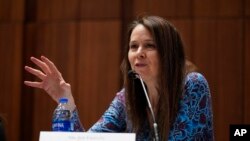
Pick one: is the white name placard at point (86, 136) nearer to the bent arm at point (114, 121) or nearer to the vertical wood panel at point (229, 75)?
the bent arm at point (114, 121)

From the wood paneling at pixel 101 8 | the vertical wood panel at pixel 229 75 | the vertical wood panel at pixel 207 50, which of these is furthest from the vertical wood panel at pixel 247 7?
the wood paneling at pixel 101 8

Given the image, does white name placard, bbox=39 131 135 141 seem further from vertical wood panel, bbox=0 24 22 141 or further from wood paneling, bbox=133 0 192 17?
vertical wood panel, bbox=0 24 22 141

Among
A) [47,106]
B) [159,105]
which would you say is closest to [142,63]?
[159,105]

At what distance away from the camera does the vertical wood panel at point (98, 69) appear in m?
4.12

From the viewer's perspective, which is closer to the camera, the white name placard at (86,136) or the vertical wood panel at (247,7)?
the white name placard at (86,136)

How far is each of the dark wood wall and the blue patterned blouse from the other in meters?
1.94

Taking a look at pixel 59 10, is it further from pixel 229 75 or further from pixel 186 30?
pixel 229 75

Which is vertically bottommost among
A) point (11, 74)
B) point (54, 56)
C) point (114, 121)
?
point (114, 121)

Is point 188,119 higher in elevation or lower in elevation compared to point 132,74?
lower

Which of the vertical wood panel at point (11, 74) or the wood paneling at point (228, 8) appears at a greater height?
the wood paneling at point (228, 8)

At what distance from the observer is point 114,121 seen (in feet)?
7.01

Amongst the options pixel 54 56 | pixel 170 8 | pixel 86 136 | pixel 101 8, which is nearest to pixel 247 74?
pixel 170 8

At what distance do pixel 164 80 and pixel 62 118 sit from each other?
50 cm

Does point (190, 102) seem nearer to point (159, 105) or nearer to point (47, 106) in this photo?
point (159, 105)
